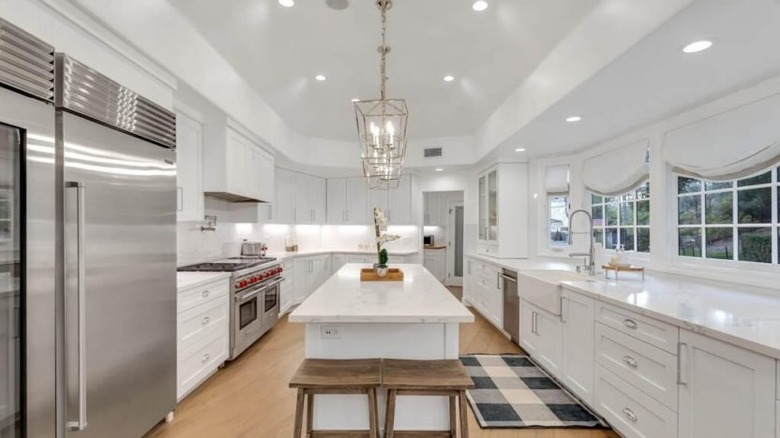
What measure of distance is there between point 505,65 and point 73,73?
310cm

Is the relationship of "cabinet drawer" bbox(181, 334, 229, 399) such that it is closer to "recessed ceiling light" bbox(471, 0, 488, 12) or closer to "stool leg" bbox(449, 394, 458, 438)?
"stool leg" bbox(449, 394, 458, 438)

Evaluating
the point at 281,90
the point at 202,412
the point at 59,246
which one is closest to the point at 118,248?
the point at 59,246

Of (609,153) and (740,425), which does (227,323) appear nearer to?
(740,425)

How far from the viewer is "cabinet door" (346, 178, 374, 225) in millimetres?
6324

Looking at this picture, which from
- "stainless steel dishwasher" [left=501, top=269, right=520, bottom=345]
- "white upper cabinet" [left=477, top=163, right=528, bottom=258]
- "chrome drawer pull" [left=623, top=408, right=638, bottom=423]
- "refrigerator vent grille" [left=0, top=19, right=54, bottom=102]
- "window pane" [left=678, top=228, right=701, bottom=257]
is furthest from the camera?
"white upper cabinet" [left=477, top=163, right=528, bottom=258]

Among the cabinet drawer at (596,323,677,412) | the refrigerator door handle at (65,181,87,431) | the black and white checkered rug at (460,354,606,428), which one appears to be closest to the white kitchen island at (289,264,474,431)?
the black and white checkered rug at (460,354,606,428)

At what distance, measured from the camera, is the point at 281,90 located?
3818 mm

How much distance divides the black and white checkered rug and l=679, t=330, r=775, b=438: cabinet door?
82 centimetres

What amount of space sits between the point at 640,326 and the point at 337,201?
17.1 feet

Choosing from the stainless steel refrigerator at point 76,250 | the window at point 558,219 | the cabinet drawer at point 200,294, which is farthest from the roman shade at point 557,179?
the stainless steel refrigerator at point 76,250

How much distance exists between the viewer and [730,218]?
8.41ft

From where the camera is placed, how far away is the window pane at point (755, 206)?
7.59 ft

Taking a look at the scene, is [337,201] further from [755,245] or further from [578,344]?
[755,245]

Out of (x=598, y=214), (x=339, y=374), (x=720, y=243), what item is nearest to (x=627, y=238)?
(x=598, y=214)
